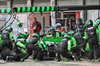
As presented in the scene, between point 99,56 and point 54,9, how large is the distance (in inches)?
120

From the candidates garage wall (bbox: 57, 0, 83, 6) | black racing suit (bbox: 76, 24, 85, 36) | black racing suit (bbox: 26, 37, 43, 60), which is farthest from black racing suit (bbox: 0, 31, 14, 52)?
garage wall (bbox: 57, 0, 83, 6)

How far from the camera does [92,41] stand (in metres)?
10.1

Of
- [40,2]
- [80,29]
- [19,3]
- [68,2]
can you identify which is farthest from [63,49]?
[19,3]

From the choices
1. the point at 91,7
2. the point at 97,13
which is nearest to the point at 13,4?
the point at 97,13

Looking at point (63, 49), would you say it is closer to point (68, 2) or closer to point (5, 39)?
point (5, 39)

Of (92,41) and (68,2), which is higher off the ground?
(68,2)

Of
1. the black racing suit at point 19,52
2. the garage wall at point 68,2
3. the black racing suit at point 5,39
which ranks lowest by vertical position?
the black racing suit at point 19,52

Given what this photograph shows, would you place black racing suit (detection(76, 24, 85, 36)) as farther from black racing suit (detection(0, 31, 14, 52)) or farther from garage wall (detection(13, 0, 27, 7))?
garage wall (detection(13, 0, 27, 7))

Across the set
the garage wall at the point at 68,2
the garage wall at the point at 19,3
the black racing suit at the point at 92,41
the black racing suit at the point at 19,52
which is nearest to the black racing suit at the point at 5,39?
the black racing suit at the point at 19,52

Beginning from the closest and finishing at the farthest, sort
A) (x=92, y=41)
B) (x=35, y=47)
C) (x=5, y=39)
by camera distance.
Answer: (x=92, y=41)
(x=35, y=47)
(x=5, y=39)

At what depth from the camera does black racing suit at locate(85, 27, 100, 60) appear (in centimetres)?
986

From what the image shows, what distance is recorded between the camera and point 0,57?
37.4 ft

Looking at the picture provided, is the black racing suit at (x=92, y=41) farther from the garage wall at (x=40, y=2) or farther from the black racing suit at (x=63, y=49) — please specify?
the garage wall at (x=40, y=2)

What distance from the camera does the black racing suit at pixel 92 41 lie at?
9.86 metres
